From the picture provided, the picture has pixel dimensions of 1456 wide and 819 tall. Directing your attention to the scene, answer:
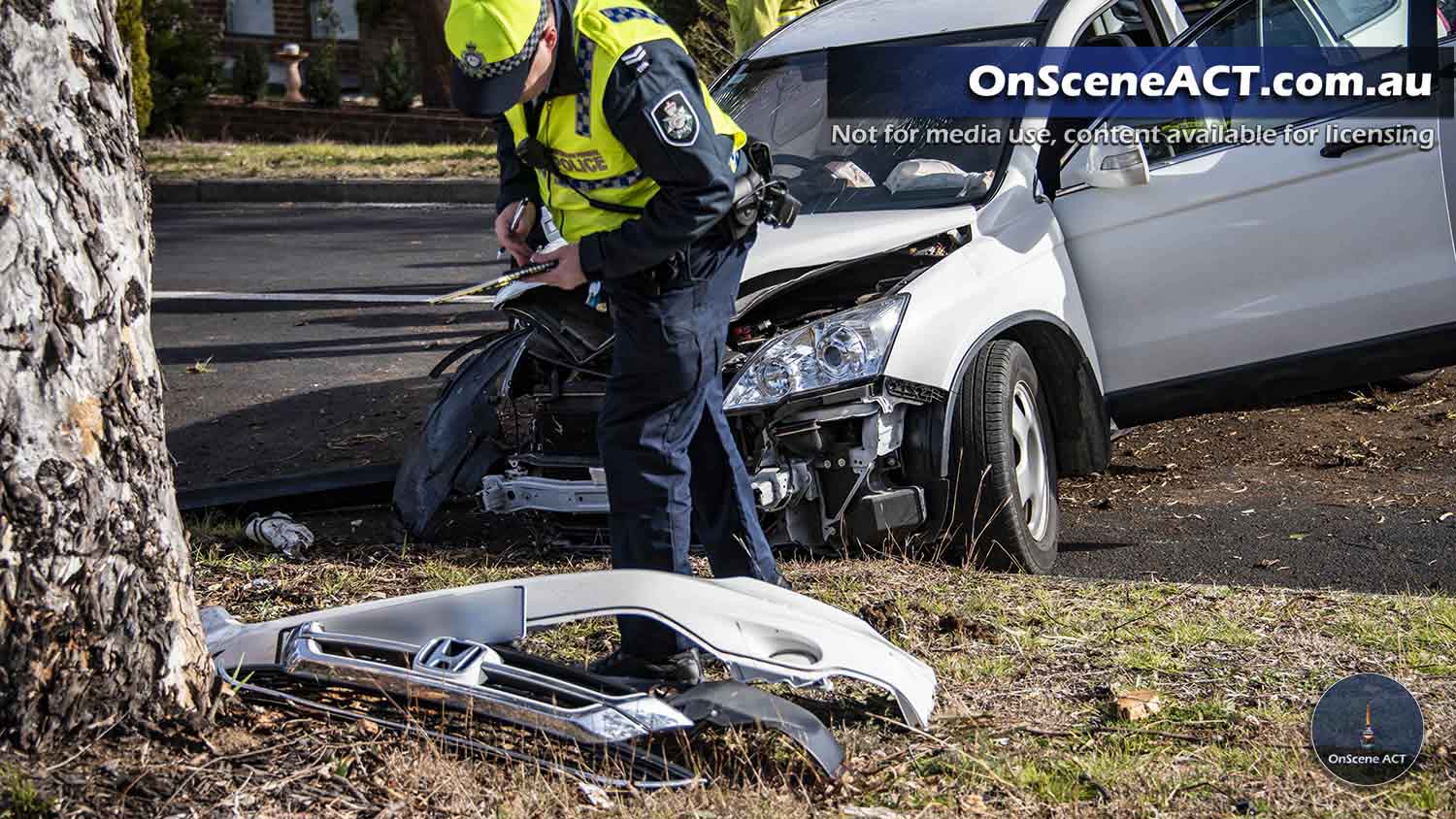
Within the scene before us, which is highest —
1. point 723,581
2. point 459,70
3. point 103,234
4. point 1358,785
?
point 459,70

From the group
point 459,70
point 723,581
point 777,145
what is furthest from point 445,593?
point 777,145

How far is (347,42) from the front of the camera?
29.2 m

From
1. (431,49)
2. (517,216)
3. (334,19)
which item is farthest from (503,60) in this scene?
(334,19)

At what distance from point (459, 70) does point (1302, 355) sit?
10.8 ft

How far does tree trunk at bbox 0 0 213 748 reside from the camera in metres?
2.68

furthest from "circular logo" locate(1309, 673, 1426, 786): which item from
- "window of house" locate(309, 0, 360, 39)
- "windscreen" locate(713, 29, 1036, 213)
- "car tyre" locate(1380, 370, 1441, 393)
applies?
"window of house" locate(309, 0, 360, 39)

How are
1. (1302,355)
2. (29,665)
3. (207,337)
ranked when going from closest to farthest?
(29,665) → (1302,355) → (207,337)

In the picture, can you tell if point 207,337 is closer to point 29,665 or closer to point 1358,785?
point 29,665

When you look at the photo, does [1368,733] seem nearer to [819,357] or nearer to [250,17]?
[819,357]

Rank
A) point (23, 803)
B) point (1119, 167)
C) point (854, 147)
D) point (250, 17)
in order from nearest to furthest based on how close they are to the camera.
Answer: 1. point (23, 803)
2. point (1119, 167)
3. point (854, 147)
4. point (250, 17)

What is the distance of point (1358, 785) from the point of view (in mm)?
2963

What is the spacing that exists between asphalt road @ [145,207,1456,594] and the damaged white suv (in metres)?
0.41

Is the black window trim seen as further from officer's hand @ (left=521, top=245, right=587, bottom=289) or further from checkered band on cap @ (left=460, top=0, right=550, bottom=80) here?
checkered band on cap @ (left=460, top=0, right=550, bottom=80)

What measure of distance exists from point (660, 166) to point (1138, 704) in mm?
1545
